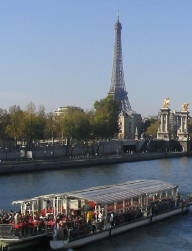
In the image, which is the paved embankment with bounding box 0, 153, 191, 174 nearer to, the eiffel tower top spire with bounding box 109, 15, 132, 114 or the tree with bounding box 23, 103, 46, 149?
the tree with bounding box 23, 103, 46, 149

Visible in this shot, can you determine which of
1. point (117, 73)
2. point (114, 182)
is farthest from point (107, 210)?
point (117, 73)

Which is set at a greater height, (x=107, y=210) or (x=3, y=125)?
(x=3, y=125)

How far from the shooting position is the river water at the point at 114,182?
19.6m

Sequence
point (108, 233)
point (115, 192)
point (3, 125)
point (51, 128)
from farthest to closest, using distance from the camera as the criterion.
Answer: point (51, 128) → point (3, 125) → point (115, 192) → point (108, 233)

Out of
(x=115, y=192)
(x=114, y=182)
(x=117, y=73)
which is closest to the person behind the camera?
(x=115, y=192)

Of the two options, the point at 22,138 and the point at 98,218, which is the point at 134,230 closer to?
the point at 98,218

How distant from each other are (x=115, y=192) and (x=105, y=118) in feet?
164

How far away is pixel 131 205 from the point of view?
2208 centimetres

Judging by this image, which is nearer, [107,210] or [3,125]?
[107,210]

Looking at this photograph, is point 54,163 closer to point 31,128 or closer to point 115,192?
point 31,128

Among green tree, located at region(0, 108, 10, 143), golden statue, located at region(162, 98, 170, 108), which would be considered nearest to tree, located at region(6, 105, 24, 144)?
green tree, located at region(0, 108, 10, 143)

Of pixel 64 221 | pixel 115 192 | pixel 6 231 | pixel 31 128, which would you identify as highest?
pixel 31 128

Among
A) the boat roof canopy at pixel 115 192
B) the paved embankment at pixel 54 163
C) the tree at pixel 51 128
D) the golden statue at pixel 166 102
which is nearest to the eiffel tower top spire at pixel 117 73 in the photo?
the golden statue at pixel 166 102

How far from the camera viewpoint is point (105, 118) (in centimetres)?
7169
